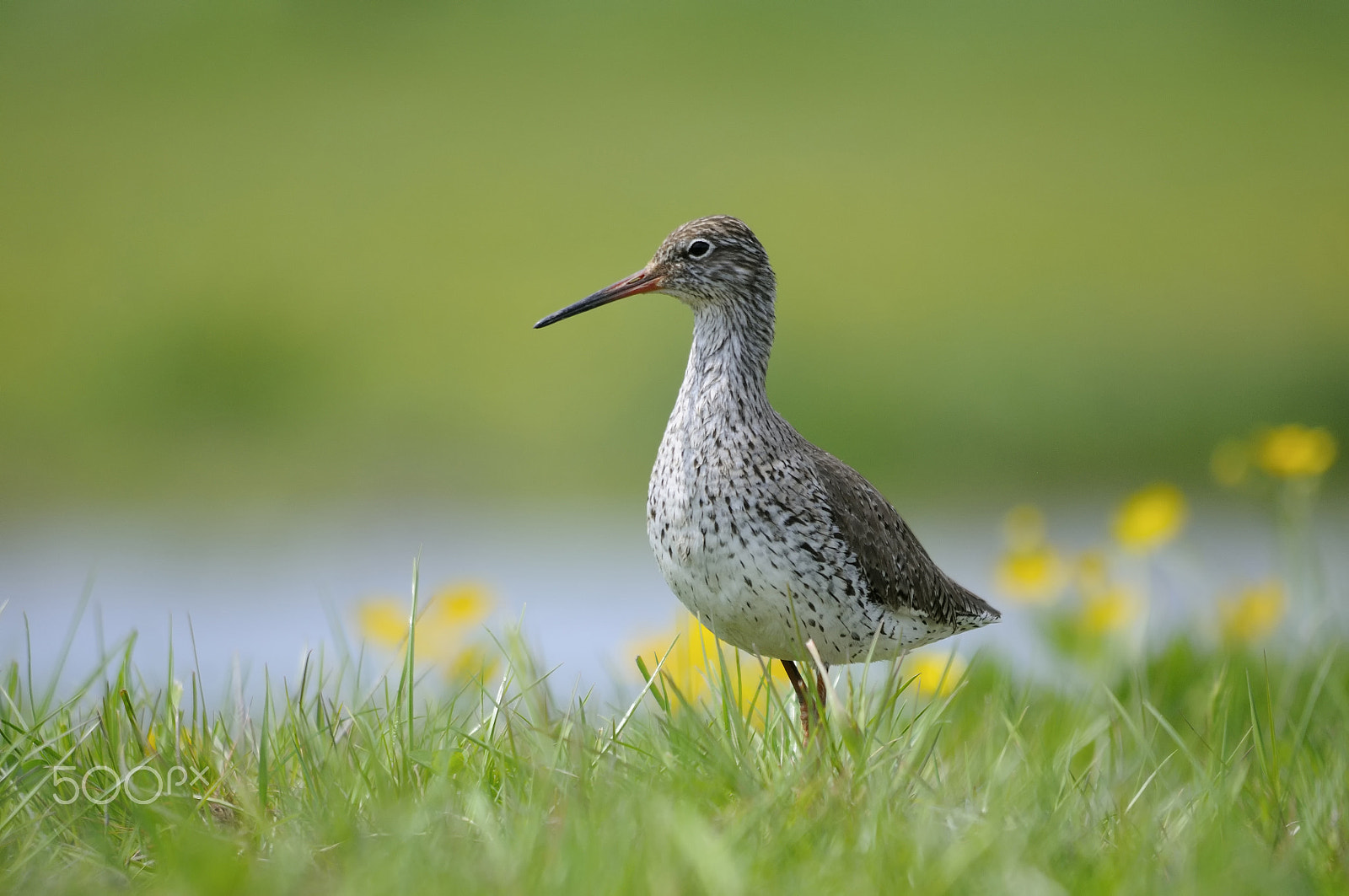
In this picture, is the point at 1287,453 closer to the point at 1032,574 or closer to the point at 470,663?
the point at 1032,574

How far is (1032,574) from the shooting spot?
5602 millimetres

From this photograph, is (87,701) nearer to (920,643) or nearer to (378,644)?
(378,644)

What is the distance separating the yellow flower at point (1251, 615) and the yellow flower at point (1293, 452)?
1.94ft

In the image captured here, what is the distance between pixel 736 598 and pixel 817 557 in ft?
0.94

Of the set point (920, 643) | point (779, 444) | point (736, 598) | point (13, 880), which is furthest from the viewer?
point (920, 643)

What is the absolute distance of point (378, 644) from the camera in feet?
16.6

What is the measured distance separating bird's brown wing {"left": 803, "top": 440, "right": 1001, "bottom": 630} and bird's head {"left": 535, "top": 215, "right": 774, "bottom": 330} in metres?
0.62

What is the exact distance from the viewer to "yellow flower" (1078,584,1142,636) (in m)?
5.57

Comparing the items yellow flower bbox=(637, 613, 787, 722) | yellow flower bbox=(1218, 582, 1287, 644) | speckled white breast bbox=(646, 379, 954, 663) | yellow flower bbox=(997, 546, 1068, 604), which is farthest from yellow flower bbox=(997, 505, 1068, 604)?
speckled white breast bbox=(646, 379, 954, 663)

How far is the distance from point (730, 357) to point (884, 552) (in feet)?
2.69

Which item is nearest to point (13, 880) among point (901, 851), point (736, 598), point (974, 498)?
point (901, 851)

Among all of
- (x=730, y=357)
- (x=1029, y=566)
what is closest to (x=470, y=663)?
(x=730, y=357)

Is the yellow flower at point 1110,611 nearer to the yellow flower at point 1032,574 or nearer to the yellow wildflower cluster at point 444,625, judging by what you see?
the yellow flower at point 1032,574

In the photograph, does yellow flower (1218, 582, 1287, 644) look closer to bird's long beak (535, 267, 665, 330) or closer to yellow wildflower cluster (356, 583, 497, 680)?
bird's long beak (535, 267, 665, 330)
